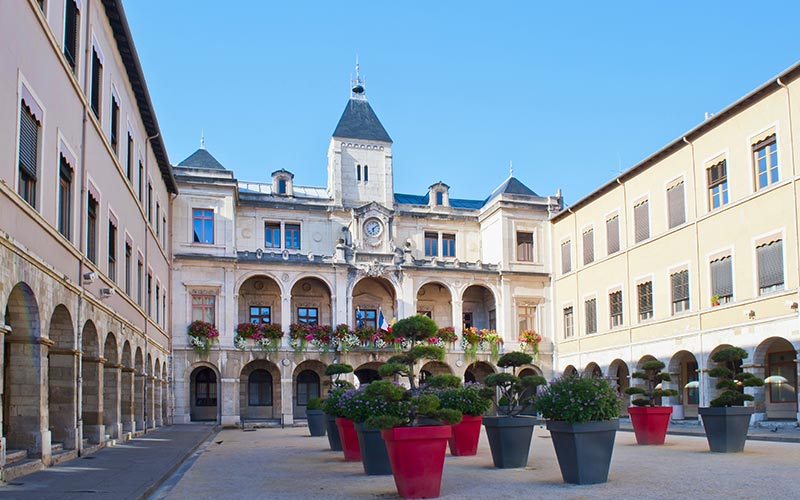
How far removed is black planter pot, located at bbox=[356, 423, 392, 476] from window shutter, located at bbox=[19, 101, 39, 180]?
698 cm

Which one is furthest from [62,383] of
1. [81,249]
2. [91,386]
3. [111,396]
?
[111,396]

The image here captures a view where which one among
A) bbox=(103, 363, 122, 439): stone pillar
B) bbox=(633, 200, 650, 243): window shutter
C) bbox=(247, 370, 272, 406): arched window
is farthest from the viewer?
bbox=(247, 370, 272, 406): arched window

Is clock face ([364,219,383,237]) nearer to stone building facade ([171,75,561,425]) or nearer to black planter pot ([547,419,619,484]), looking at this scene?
stone building facade ([171,75,561,425])

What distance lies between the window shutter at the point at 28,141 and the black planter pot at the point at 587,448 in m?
9.46

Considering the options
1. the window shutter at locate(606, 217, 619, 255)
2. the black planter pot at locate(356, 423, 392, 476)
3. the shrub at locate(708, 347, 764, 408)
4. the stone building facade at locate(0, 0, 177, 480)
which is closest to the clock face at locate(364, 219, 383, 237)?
the window shutter at locate(606, 217, 619, 255)

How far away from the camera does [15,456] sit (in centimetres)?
1359

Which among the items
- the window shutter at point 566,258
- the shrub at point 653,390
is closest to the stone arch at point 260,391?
the window shutter at point 566,258

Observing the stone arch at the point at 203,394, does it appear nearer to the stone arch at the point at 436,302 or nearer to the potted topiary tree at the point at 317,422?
the stone arch at the point at 436,302

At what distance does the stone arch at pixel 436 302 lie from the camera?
4542cm

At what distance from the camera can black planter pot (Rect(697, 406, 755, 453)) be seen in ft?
55.2

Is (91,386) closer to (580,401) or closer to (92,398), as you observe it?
(92,398)

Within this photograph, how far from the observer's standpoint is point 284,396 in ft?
131

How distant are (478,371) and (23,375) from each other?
33582 mm

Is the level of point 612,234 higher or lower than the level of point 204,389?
higher
